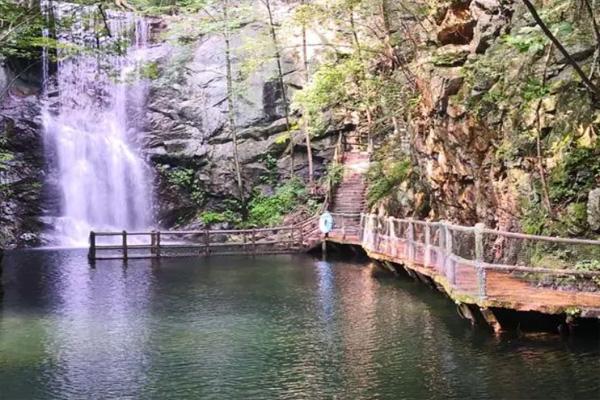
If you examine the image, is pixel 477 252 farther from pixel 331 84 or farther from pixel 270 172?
pixel 270 172

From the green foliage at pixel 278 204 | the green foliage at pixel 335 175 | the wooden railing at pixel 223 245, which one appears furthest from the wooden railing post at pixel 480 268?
the green foliage at pixel 278 204

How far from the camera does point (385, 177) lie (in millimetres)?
26500

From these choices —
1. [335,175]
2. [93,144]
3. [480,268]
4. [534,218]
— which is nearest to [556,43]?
[480,268]

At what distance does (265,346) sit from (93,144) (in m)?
25.8

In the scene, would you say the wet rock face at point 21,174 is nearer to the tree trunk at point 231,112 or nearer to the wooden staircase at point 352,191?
the tree trunk at point 231,112

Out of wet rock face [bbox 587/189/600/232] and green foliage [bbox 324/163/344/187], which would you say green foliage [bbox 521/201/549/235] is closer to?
wet rock face [bbox 587/189/600/232]

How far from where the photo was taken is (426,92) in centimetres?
1906

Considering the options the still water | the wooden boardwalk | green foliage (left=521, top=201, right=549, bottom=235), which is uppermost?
green foliage (left=521, top=201, right=549, bottom=235)

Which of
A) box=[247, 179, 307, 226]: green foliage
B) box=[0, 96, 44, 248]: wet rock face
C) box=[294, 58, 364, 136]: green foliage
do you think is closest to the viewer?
box=[294, 58, 364, 136]: green foliage

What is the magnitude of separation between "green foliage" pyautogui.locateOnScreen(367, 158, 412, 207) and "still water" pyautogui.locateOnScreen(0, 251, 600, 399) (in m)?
6.72

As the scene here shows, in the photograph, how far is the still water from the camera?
30.3 ft

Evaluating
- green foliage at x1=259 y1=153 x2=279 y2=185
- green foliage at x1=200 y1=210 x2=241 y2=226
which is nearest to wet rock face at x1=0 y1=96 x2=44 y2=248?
green foliage at x1=200 y1=210 x2=241 y2=226

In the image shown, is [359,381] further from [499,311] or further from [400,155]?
[400,155]

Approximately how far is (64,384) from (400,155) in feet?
64.6
